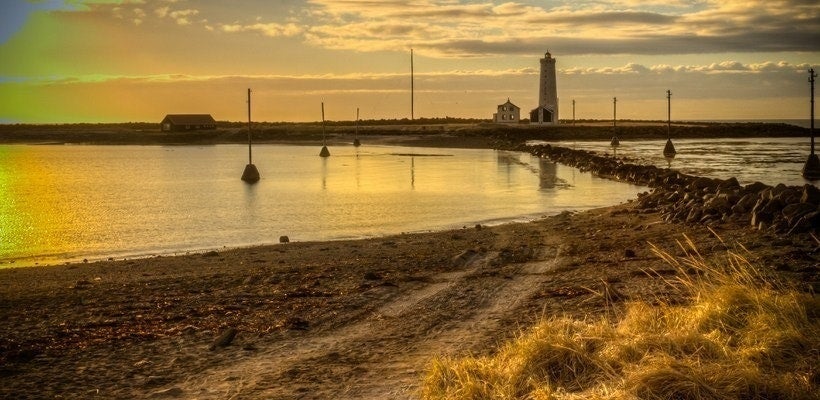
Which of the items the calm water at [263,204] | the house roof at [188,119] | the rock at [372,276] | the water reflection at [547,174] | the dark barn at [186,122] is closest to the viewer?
the rock at [372,276]

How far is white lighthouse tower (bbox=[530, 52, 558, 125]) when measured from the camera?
11931cm

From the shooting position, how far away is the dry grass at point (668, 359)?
21.2 feet

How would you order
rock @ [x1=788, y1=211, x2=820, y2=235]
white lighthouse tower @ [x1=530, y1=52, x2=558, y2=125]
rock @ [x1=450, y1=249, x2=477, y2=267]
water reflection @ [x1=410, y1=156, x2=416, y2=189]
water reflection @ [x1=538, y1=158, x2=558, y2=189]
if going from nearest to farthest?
rock @ [x1=788, y1=211, x2=820, y2=235], rock @ [x1=450, y1=249, x2=477, y2=267], water reflection @ [x1=538, y1=158, x2=558, y2=189], water reflection @ [x1=410, y1=156, x2=416, y2=189], white lighthouse tower @ [x1=530, y1=52, x2=558, y2=125]

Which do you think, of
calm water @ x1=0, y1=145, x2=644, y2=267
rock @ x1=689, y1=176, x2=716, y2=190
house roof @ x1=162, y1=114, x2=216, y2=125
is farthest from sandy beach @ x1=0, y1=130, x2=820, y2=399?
house roof @ x1=162, y1=114, x2=216, y2=125

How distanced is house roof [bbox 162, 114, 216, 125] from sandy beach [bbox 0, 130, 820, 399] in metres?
134

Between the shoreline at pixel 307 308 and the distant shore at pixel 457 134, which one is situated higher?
the distant shore at pixel 457 134

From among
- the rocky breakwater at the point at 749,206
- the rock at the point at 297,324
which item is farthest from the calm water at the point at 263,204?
the rock at the point at 297,324

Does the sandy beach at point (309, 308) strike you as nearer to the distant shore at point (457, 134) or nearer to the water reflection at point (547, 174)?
the water reflection at point (547, 174)

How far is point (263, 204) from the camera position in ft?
122

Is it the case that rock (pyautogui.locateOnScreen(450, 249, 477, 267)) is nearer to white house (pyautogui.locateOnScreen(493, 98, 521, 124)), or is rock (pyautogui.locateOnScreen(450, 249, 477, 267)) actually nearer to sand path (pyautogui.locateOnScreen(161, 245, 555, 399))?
sand path (pyautogui.locateOnScreen(161, 245, 555, 399))

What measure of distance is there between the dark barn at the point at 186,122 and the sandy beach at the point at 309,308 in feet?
437

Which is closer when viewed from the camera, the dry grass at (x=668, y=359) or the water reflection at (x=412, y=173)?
the dry grass at (x=668, y=359)

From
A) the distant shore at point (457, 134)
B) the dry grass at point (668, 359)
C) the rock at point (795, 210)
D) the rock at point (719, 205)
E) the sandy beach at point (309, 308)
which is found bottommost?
the sandy beach at point (309, 308)

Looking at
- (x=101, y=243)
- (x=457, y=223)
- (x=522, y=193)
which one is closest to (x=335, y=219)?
(x=457, y=223)
